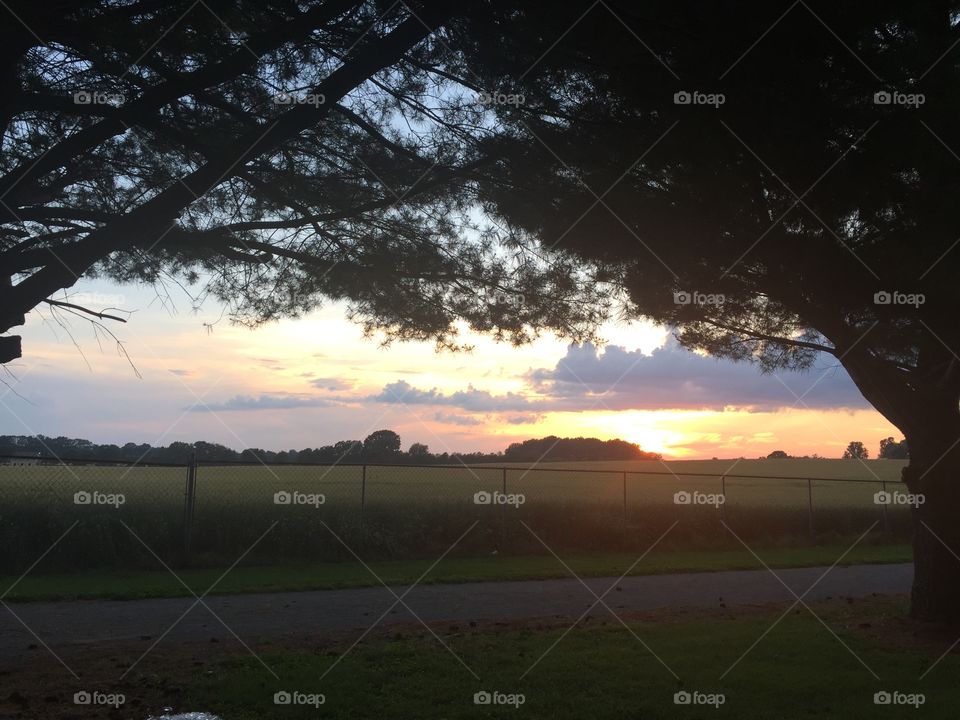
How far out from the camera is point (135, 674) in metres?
6.26

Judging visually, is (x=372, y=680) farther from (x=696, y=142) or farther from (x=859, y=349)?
(x=859, y=349)

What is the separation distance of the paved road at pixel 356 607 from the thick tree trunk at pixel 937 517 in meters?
2.40

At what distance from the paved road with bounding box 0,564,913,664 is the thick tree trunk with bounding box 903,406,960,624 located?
2.40m

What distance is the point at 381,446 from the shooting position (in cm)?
3133

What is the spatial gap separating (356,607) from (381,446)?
21723 millimetres

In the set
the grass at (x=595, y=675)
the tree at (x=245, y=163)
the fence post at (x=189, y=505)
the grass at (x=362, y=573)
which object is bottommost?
the grass at (x=362, y=573)

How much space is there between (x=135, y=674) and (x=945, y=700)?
6.00 m

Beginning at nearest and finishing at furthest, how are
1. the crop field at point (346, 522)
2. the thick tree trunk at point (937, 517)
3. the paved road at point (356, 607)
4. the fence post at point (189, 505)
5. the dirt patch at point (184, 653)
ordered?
the dirt patch at point (184, 653), the paved road at point (356, 607), the thick tree trunk at point (937, 517), the crop field at point (346, 522), the fence post at point (189, 505)

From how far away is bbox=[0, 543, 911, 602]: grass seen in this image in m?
10.7

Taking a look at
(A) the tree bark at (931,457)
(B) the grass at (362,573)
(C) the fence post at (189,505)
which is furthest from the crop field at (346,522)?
(A) the tree bark at (931,457)

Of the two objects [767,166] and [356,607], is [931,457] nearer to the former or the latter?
[767,166]

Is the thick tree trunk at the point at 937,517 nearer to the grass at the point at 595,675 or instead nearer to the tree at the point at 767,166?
the tree at the point at 767,166

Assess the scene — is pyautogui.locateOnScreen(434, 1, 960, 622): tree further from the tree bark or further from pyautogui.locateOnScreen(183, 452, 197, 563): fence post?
pyautogui.locateOnScreen(183, 452, 197, 563): fence post

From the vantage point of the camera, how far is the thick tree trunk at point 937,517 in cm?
888
